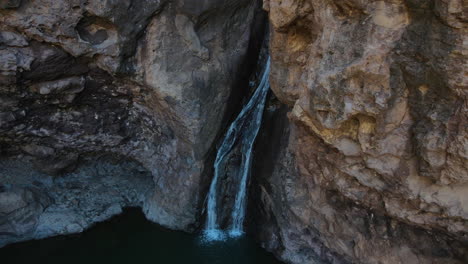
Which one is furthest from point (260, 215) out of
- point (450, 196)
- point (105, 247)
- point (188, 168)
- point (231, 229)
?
point (450, 196)

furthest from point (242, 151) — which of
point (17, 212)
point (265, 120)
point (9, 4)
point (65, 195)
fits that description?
point (9, 4)

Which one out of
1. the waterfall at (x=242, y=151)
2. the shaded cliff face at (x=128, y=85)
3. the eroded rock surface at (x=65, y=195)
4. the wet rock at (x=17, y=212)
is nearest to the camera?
the shaded cliff face at (x=128, y=85)

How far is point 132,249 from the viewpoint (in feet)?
32.4

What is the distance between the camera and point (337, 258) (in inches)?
325

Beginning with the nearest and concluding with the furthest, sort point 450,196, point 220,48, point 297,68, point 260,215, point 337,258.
→ point 450,196 → point 297,68 → point 337,258 → point 220,48 → point 260,215

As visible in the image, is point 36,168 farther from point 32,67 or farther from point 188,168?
point 188,168

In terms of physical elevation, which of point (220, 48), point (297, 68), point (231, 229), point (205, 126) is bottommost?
point (231, 229)

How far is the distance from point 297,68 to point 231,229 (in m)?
4.79

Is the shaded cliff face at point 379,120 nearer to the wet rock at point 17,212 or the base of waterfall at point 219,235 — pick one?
the base of waterfall at point 219,235

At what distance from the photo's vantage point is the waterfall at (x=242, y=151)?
9.91m

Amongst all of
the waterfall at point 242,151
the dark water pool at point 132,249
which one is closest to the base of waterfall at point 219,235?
the waterfall at point 242,151

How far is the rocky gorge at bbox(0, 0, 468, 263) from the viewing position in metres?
5.67

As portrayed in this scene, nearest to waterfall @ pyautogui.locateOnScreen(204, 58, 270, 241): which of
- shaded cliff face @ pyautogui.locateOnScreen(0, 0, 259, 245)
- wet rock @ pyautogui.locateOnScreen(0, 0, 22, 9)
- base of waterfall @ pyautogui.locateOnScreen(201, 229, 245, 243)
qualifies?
base of waterfall @ pyautogui.locateOnScreen(201, 229, 245, 243)

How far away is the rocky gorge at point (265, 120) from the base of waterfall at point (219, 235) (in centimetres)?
36
